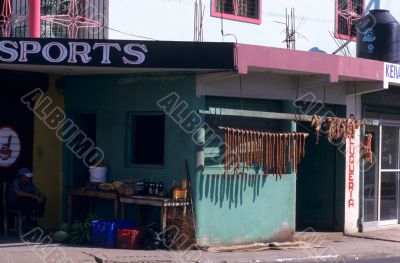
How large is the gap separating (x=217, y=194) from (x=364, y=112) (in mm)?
4610

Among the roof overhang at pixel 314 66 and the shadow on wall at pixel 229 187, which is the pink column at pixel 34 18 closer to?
the roof overhang at pixel 314 66

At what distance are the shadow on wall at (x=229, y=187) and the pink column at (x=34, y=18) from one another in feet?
12.4

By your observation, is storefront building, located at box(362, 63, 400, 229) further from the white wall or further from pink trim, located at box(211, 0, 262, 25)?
pink trim, located at box(211, 0, 262, 25)

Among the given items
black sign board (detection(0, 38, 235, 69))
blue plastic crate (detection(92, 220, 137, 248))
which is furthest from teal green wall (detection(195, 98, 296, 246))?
blue plastic crate (detection(92, 220, 137, 248))

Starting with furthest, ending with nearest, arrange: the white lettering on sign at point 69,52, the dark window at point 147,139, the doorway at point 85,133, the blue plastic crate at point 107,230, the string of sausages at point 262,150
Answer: the doorway at point 85,133 → the dark window at point 147,139 → the string of sausages at point 262,150 → the blue plastic crate at point 107,230 → the white lettering on sign at point 69,52

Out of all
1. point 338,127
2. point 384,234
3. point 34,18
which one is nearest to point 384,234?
point 384,234

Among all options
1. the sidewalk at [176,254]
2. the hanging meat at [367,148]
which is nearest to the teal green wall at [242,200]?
the sidewalk at [176,254]

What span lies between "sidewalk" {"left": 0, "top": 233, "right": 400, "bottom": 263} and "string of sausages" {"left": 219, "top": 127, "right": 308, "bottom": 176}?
5.04 ft

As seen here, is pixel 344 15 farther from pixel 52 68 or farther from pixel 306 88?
pixel 52 68

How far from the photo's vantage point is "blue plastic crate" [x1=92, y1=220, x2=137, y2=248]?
12922 millimetres

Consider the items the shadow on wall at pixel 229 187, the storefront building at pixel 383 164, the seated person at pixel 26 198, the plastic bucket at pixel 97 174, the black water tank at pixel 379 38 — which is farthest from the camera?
the storefront building at pixel 383 164

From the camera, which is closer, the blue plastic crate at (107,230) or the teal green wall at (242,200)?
the blue plastic crate at (107,230)

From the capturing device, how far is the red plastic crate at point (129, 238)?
12742mm

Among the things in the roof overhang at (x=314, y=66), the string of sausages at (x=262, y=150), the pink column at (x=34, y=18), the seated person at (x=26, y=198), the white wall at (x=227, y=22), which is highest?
the white wall at (x=227, y=22)
